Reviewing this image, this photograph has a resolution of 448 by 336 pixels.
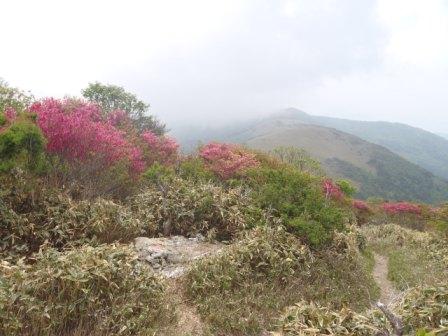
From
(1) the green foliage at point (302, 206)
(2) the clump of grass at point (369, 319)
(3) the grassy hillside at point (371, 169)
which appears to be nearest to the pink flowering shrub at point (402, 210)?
(1) the green foliage at point (302, 206)

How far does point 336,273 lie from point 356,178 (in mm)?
125952

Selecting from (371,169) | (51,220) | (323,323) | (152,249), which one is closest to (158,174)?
(152,249)

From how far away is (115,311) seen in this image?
5445mm

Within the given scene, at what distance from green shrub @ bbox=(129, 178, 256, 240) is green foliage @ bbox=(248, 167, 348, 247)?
2.67 feet

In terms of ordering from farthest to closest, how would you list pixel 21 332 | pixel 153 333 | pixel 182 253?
pixel 182 253 → pixel 153 333 → pixel 21 332

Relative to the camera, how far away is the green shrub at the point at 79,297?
4941 mm

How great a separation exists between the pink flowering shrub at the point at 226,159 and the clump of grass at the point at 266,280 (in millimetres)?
5959

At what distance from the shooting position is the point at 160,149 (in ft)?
53.9

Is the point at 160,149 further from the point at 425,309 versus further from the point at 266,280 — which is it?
the point at 425,309

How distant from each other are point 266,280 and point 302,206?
2.36 metres

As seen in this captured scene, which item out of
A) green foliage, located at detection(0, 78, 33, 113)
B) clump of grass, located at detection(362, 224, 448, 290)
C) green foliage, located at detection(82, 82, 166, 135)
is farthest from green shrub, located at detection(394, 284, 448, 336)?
green foliage, located at detection(82, 82, 166, 135)

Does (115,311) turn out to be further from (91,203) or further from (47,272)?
(91,203)

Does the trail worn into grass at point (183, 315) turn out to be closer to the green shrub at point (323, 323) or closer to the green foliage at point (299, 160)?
the green shrub at point (323, 323)

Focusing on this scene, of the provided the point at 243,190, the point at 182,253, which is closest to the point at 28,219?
the point at 182,253
